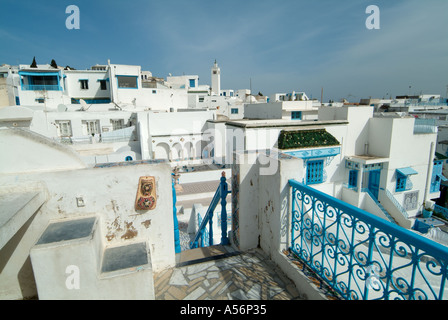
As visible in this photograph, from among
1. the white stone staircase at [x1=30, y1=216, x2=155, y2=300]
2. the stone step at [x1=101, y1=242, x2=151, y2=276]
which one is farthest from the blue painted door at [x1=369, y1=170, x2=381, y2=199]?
the white stone staircase at [x1=30, y1=216, x2=155, y2=300]

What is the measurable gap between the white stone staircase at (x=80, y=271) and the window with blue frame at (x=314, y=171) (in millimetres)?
14444

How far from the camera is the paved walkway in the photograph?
2908 millimetres

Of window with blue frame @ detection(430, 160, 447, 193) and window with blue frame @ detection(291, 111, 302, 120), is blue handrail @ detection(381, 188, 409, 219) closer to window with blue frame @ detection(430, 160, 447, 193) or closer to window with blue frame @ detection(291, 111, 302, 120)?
window with blue frame @ detection(430, 160, 447, 193)

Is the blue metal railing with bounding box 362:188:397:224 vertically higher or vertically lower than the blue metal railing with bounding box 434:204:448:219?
higher

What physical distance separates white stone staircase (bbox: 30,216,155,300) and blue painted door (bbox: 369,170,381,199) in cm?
1831

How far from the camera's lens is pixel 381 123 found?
16.4 metres

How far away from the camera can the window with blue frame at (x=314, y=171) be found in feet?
51.5

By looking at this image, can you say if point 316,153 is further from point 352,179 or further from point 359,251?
point 359,251

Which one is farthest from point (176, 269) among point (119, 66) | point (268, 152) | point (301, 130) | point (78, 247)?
point (119, 66)

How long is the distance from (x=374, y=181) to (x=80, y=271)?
19.1 m

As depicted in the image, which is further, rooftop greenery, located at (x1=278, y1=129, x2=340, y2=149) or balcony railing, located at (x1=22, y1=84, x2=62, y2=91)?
balcony railing, located at (x1=22, y1=84, x2=62, y2=91)

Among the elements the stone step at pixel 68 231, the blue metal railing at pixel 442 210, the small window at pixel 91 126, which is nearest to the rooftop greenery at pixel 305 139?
the blue metal railing at pixel 442 210

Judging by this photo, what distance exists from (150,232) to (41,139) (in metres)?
1.77

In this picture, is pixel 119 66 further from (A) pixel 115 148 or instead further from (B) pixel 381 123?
(B) pixel 381 123
